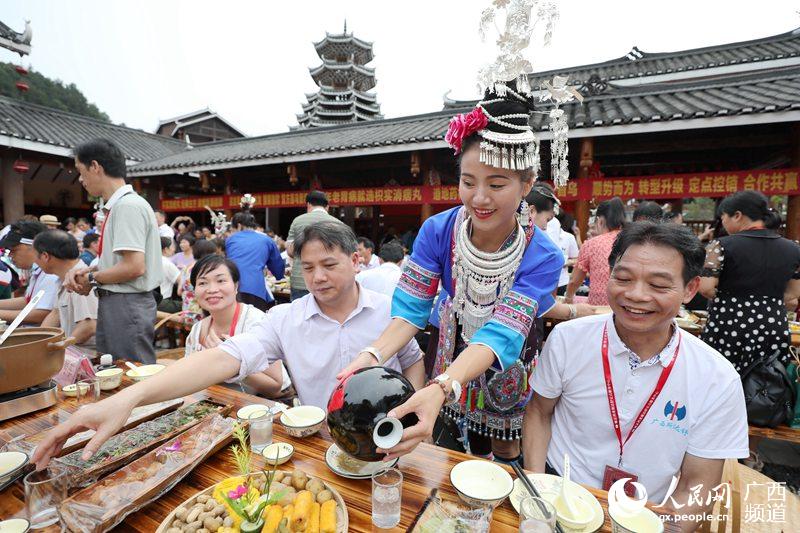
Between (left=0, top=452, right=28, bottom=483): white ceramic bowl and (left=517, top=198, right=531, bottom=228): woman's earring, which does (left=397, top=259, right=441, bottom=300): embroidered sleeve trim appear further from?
(left=0, top=452, right=28, bottom=483): white ceramic bowl

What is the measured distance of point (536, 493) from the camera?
137cm

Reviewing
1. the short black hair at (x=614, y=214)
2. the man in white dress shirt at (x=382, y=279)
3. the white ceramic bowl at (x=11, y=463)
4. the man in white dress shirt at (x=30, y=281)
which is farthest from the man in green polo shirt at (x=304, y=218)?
the white ceramic bowl at (x=11, y=463)

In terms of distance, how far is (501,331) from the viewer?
5.63 feet

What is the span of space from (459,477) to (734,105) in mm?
7801

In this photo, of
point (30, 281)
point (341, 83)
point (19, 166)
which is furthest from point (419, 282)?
point (341, 83)

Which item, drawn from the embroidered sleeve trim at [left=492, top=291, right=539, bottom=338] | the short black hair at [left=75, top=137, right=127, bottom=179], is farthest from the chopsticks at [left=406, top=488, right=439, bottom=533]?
the short black hair at [left=75, top=137, right=127, bottom=179]

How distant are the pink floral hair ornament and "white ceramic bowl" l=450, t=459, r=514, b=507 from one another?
53.8 inches

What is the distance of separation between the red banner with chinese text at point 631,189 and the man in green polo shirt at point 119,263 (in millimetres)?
6354

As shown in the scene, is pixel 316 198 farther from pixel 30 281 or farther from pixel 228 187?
pixel 228 187

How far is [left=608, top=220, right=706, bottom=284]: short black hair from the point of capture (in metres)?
1.64

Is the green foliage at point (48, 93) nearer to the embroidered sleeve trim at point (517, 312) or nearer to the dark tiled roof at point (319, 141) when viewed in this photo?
the dark tiled roof at point (319, 141)

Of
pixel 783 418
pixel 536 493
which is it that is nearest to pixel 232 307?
pixel 536 493

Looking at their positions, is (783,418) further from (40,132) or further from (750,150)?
(40,132)

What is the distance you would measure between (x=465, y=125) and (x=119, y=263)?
297 cm
